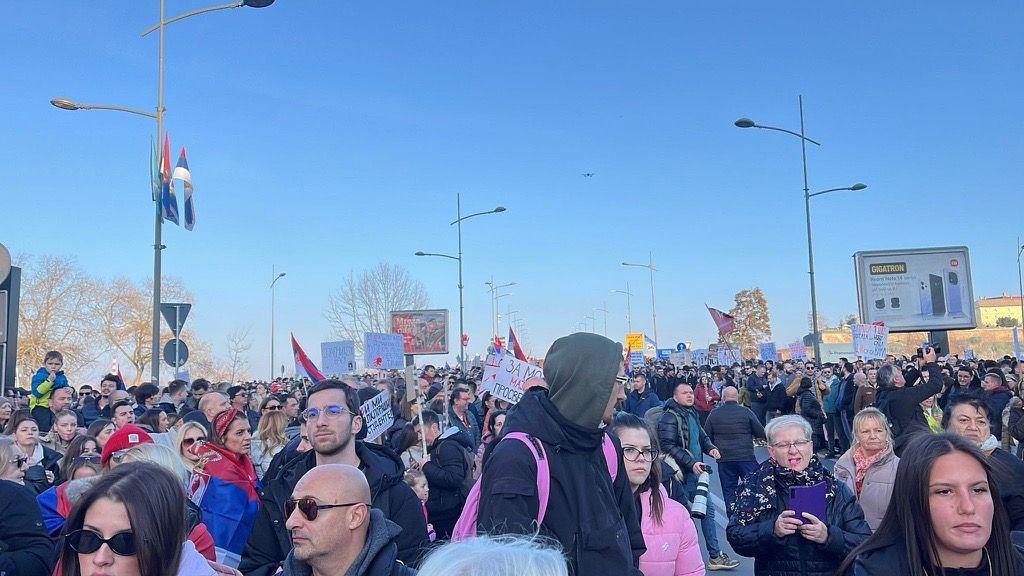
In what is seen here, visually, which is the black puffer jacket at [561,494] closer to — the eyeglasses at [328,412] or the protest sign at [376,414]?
the eyeglasses at [328,412]

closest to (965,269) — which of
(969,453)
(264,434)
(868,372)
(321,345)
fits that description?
(868,372)

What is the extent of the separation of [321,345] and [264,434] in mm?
9649

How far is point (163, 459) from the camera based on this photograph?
4.40 metres

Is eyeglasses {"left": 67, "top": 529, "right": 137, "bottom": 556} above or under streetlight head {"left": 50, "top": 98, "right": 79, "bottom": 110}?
under

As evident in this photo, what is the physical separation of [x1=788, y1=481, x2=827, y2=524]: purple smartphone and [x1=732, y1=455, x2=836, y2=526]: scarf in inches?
2.5

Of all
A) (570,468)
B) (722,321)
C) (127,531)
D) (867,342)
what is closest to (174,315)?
(127,531)

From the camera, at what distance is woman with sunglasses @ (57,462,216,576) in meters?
2.90

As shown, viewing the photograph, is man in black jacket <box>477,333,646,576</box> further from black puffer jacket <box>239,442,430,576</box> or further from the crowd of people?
black puffer jacket <box>239,442,430,576</box>

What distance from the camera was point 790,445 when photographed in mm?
4930

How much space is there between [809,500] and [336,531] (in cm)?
274

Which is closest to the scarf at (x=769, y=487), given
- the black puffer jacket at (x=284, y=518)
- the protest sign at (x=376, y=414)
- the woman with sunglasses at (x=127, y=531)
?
the black puffer jacket at (x=284, y=518)

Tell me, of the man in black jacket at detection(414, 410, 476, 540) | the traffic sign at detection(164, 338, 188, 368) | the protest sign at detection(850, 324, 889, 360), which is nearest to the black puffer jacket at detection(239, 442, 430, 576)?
the man in black jacket at detection(414, 410, 476, 540)

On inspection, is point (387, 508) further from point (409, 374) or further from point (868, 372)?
point (868, 372)

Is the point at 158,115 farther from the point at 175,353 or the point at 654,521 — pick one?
the point at 654,521
